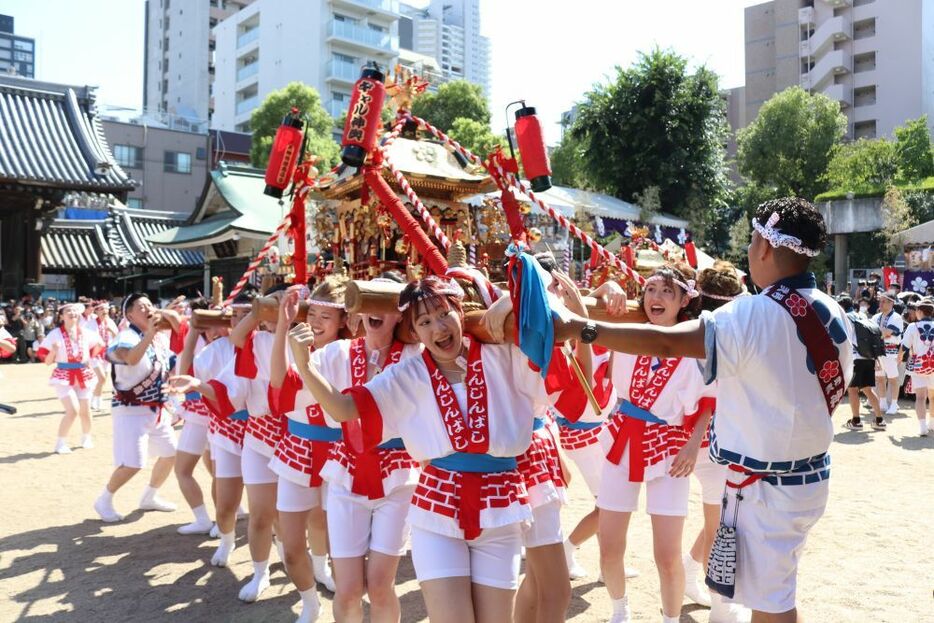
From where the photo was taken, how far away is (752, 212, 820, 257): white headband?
8.80 feet

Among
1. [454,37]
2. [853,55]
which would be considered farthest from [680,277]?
[454,37]

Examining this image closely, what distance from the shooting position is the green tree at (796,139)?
112ft

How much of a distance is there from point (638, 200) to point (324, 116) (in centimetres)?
1584

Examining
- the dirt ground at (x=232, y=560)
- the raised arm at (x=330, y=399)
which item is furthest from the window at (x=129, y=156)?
the raised arm at (x=330, y=399)

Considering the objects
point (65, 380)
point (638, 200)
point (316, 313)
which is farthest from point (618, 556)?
point (638, 200)

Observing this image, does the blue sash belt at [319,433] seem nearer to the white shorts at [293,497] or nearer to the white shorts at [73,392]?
the white shorts at [293,497]

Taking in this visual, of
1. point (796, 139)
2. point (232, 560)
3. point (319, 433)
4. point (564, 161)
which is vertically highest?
point (796, 139)

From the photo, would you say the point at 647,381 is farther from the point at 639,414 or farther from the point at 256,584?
the point at 256,584

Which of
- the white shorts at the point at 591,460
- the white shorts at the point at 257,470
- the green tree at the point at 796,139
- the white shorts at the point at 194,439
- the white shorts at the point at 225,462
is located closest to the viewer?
the white shorts at the point at 257,470

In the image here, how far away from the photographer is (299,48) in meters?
46.5

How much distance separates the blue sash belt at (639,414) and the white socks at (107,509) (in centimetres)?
492

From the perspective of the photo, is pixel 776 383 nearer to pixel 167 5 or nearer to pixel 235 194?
pixel 235 194

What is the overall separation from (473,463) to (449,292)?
0.68m

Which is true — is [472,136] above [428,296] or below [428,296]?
above
